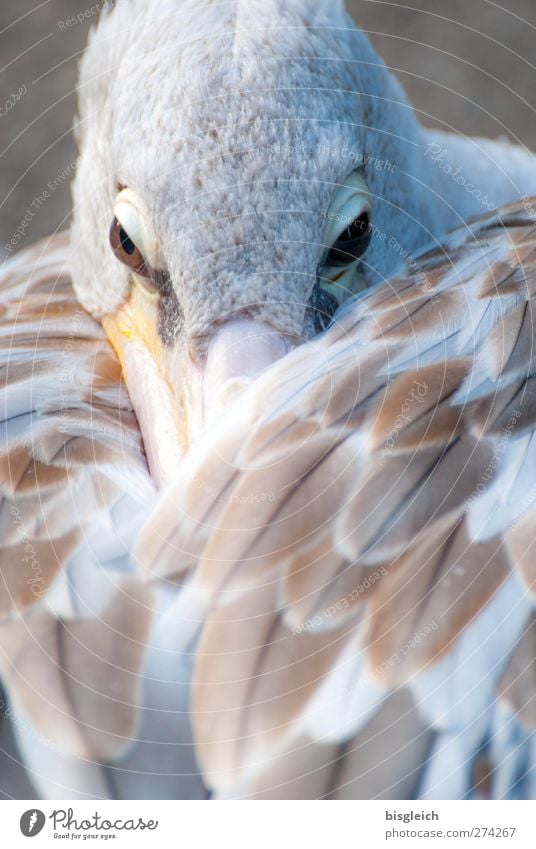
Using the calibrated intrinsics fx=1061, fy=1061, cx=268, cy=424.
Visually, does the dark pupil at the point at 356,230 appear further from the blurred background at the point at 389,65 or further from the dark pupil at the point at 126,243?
the blurred background at the point at 389,65

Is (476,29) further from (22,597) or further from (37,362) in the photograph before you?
(22,597)

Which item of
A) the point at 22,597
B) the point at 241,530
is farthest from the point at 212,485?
the point at 22,597

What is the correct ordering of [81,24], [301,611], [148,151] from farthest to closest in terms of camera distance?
[81,24], [148,151], [301,611]

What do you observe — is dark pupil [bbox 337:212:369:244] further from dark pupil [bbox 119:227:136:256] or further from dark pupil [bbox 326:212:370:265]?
dark pupil [bbox 119:227:136:256]

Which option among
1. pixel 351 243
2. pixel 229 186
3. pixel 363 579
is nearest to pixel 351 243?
pixel 351 243

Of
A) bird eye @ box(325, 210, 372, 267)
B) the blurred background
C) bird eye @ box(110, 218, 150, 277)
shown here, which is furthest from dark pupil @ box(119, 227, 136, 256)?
the blurred background

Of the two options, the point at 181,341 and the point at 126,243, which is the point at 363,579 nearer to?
the point at 181,341
